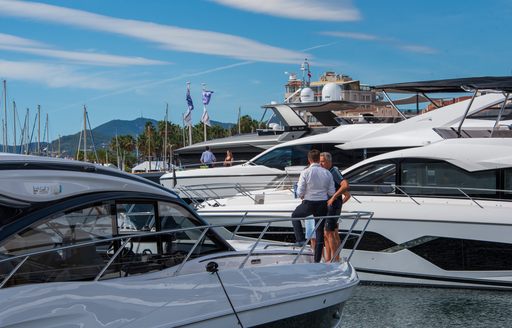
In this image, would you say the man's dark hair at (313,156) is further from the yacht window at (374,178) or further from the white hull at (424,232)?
the yacht window at (374,178)

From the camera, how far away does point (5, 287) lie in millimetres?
4203

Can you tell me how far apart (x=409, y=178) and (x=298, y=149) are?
267 inches

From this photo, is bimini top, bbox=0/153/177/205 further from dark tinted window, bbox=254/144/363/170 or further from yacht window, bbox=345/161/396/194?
dark tinted window, bbox=254/144/363/170

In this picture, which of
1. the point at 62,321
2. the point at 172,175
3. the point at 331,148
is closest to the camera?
the point at 62,321

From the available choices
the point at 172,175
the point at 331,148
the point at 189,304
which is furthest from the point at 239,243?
the point at 172,175

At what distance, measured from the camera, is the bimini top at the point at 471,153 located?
1068cm

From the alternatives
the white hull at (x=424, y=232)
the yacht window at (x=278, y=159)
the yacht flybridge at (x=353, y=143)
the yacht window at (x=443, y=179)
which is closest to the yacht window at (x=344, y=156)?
the yacht flybridge at (x=353, y=143)

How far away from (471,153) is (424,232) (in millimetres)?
1528

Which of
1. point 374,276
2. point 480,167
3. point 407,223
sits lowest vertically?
point 374,276

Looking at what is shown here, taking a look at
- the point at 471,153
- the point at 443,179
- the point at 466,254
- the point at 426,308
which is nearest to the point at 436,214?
the point at 466,254

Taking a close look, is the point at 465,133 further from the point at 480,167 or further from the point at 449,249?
the point at 449,249

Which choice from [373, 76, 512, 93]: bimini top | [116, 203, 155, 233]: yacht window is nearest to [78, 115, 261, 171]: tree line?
[373, 76, 512, 93]: bimini top

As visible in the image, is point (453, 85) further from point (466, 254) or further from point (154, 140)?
point (154, 140)

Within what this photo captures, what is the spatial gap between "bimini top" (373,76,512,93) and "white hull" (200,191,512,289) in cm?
250
